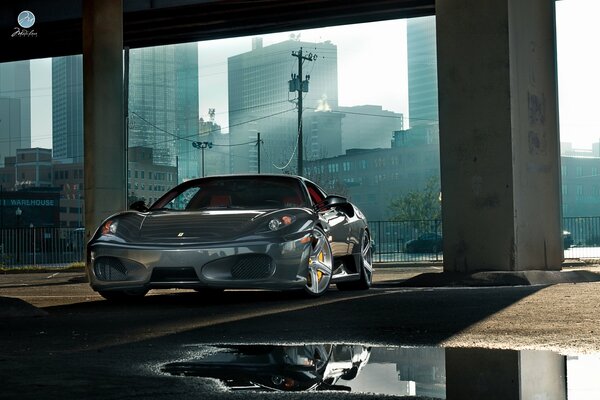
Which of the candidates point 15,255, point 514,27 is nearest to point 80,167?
point 15,255

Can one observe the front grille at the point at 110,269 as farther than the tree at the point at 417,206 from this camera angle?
No

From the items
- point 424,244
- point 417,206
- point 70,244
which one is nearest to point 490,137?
point 70,244

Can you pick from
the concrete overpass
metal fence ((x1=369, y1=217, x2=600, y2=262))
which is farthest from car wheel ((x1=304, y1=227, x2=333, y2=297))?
metal fence ((x1=369, y1=217, x2=600, y2=262))

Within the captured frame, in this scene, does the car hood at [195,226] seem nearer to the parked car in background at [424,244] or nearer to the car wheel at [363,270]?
the car wheel at [363,270]

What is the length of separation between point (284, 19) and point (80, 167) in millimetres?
131200

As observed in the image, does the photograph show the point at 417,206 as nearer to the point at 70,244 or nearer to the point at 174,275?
the point at 70,244

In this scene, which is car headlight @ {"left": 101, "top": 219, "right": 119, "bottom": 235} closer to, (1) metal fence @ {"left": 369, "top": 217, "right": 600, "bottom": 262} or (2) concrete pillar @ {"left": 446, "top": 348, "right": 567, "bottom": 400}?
(2) concrete pillar @ {"left": 446, "top": 348, "right": 567, "bottom": 400}

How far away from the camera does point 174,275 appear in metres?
8.52

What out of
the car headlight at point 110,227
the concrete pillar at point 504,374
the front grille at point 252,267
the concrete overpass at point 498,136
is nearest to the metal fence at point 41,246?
the concrete overpass at point 498,136

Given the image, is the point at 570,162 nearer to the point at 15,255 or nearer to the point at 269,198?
the point at 15,255

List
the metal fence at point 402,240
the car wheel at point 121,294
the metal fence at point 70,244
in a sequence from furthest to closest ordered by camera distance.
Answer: the metal fence at point 402,240 → the metal fence at point 70,244 → the car wheel at point 121,294

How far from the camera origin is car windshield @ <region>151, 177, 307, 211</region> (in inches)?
383

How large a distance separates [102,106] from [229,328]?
14496 mm

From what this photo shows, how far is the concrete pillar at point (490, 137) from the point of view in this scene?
11.9 m
